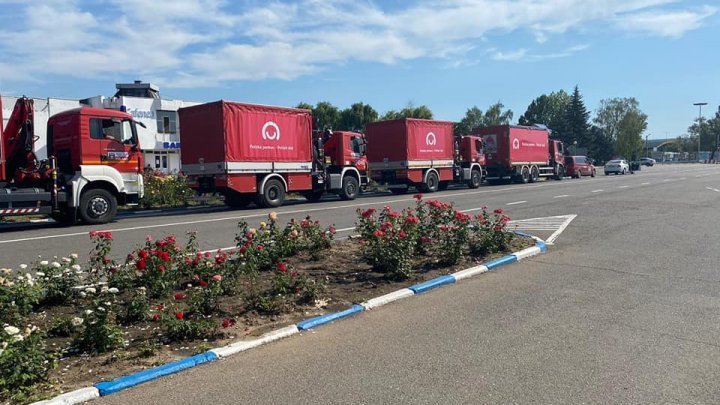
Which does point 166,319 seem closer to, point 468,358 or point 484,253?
point 468,358

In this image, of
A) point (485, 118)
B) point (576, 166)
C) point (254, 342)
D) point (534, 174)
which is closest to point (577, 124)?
point (485, 118)

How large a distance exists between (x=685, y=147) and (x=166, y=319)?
576 feet

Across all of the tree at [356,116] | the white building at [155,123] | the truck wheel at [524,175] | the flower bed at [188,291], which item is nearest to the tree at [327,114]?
the tree at [356,116]

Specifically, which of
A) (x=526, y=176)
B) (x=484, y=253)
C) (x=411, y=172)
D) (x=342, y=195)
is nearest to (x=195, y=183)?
(x=342, y=195)

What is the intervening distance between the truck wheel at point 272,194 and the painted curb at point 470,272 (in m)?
13.9

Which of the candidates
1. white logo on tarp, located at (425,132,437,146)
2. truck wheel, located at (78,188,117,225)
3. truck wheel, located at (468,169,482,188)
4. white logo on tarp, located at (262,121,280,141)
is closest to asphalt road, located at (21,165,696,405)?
truck wheel, located at (78,188,117,225)

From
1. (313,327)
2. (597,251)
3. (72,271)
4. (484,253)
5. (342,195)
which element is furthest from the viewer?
(342,195)

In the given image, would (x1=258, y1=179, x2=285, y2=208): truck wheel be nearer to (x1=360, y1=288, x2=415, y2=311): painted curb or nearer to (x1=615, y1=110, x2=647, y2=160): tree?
(x1=360, y1=288, x2=415, y2=311): painted curb

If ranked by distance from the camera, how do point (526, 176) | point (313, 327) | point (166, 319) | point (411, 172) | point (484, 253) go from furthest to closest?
point (526, 176) → point (411, 172) → point (484, 253) → point (313, 327) → point (166, 319)

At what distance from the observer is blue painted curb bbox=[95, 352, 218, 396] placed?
424 centimetres

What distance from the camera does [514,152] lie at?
37.4 metres

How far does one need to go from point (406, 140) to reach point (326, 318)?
23.2 m

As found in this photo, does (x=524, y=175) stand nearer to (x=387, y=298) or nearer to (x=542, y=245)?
(x=542, y=245)

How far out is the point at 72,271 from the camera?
641cm
